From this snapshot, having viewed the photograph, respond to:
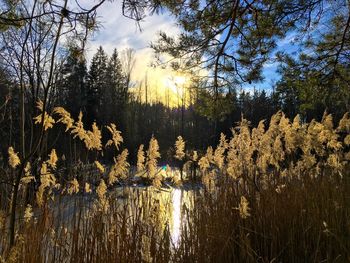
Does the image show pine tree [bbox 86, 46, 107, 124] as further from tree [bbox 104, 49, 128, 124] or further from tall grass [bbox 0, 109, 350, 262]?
tall grass [bbox 0, 109, 350, 262]

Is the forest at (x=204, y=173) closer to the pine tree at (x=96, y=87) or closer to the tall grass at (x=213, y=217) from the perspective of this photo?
the tall grass at (x=213, y=217)

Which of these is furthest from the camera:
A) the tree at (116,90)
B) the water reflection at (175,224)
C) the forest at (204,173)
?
the tree at (116,90)

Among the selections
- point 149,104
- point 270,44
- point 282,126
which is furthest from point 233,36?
point 149,104

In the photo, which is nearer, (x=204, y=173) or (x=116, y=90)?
(x=204, y=173)

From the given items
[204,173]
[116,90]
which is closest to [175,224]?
[204,173]

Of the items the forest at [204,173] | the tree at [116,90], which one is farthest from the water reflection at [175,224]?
the tree at [116,90]

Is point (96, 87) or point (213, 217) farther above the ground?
point (96, 87)

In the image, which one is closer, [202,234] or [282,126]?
[202,234]

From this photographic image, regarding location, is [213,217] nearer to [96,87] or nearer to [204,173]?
[204,173]

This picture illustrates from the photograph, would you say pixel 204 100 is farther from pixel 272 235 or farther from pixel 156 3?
pixel 272 235

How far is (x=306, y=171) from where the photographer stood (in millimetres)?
3127

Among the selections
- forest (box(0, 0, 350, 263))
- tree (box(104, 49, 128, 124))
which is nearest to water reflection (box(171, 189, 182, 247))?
forest (box(0, 0, 350, 263))

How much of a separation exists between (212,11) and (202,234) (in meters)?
2.38

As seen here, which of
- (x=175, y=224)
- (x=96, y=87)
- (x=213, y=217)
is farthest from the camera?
(x=96, y=87)
